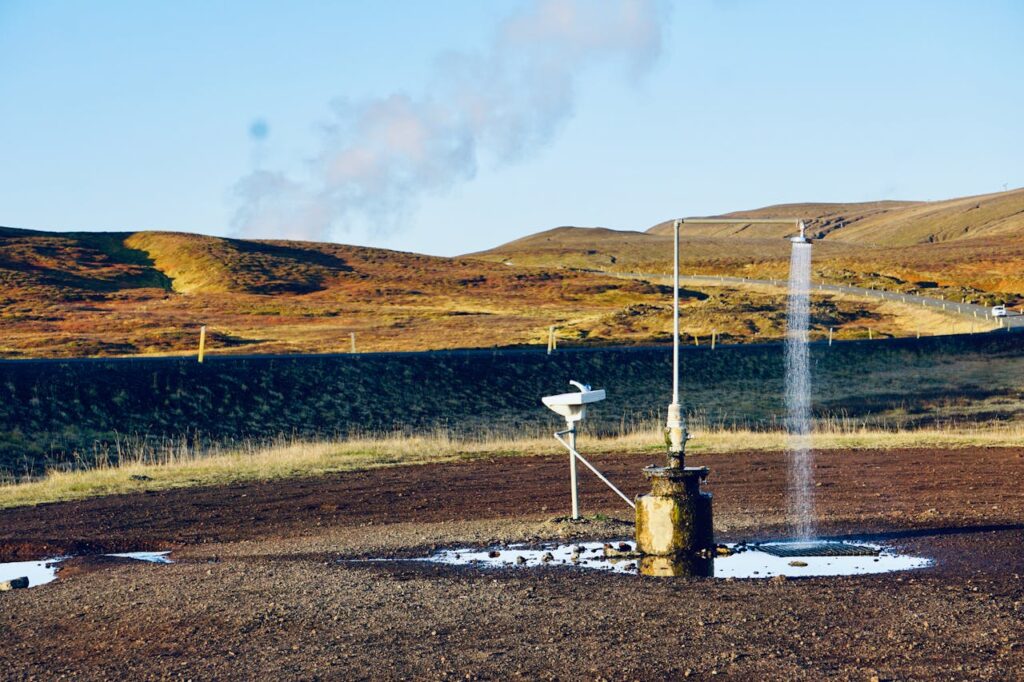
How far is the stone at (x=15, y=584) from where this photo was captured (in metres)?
13.7

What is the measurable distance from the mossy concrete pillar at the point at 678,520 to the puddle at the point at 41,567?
5876 mm

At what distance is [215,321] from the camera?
Result: 255 feet

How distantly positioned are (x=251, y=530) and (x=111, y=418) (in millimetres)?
18203

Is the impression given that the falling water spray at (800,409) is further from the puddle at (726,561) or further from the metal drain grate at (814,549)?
the puddle at (726,561)

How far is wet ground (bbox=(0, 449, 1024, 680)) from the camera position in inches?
388

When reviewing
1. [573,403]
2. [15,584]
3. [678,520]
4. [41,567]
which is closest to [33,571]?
[41,567]

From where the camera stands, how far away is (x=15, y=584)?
1384 cm

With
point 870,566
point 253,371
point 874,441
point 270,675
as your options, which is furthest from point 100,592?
point 253,371

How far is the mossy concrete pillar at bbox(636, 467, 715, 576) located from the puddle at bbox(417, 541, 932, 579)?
0.17 m

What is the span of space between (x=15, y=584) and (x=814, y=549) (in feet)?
29.1

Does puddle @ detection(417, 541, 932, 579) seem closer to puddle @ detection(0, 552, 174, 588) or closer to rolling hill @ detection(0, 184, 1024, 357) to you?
puddle @ detection(0, 552, 174, 588)

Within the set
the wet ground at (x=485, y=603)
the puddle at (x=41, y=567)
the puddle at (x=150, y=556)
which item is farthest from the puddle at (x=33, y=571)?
the puddle at (x=150, y=556)

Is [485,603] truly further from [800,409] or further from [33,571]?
[800,409]

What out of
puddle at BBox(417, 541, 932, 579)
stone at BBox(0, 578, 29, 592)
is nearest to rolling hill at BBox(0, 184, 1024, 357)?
puddle at BBox(417, 541, 932, 579)
